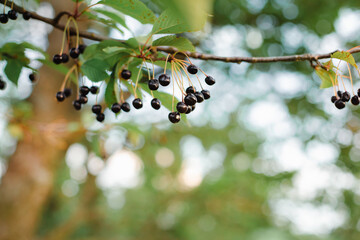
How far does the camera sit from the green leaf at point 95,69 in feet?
3.40

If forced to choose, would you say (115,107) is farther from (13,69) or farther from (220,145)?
(220,145)

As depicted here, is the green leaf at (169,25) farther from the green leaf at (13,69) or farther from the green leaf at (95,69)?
the green leaf at (13,69)

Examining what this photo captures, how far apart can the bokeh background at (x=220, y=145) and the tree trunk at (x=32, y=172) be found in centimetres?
1

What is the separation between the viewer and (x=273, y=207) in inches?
339

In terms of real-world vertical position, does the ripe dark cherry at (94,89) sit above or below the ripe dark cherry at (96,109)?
above

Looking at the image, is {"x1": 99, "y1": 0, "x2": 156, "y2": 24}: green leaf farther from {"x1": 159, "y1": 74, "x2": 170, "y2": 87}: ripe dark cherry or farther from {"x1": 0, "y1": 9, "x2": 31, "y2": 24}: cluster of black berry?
{"x1": 0, "y1": 9, "x2": 31, "y2": 24}: cluster of black berry

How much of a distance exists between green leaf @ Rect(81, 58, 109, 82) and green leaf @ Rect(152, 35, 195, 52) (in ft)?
0.68

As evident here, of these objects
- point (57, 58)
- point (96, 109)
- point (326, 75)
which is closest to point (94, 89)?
point (96, 109)

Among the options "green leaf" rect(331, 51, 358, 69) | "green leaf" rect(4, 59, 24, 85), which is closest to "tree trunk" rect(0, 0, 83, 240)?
"green leaf" rect(4, 59, 24, 85)

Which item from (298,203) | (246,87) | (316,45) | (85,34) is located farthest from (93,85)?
(298,203)

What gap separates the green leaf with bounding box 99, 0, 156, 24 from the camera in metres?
0.93

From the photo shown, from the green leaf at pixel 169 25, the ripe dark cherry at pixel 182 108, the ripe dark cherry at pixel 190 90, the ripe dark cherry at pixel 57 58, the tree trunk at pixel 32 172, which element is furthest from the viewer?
the tree trunk at pixel 32 172

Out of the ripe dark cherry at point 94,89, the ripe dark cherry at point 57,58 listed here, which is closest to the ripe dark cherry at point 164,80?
the ripe dark cherry at point 94,89

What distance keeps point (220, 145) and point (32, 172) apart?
464 centimetres
